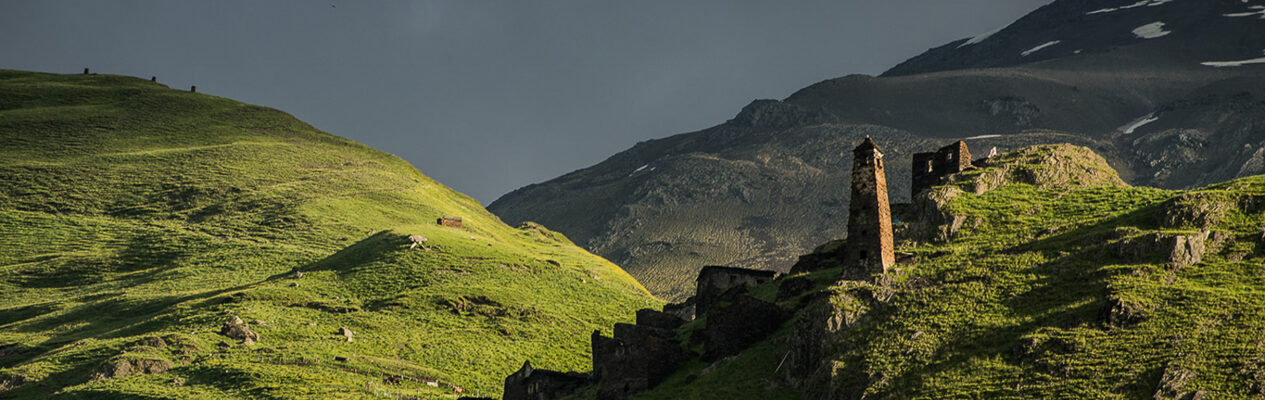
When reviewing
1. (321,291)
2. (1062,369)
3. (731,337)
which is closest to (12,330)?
(321,291)

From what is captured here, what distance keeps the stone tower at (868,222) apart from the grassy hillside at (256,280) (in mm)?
38449

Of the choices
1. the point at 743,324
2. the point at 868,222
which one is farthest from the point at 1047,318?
the point at 743,324

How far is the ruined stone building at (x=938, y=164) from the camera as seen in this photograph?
62.8 metres

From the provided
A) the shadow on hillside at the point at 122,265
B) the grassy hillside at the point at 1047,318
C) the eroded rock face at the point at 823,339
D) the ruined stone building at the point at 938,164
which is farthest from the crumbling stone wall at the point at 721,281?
the shadow on hillside at the point at 122,265

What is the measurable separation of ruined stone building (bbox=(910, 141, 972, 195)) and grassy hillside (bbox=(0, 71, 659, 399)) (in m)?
35.5

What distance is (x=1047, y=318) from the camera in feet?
127

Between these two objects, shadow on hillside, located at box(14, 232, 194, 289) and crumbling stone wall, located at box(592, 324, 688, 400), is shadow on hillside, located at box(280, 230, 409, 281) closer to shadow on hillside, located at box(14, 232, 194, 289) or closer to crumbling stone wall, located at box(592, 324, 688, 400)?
shadow on hillside, located at box(14, 232, 194, 289)

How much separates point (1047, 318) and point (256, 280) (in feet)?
307

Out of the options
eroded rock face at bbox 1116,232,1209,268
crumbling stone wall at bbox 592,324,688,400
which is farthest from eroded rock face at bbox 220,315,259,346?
eroded rock face at bbox 1116,232,1209,268

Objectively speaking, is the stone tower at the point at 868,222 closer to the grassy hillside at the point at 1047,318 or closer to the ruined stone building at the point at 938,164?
the grassy hillside at the point at 1047,318

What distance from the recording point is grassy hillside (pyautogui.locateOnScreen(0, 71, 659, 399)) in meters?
79.5

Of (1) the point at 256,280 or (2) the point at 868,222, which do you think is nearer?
(2) the point at 868,222

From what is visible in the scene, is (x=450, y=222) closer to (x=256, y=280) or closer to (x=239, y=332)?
(x=256, y=280)

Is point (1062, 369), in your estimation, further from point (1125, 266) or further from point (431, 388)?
point (431, 388)
